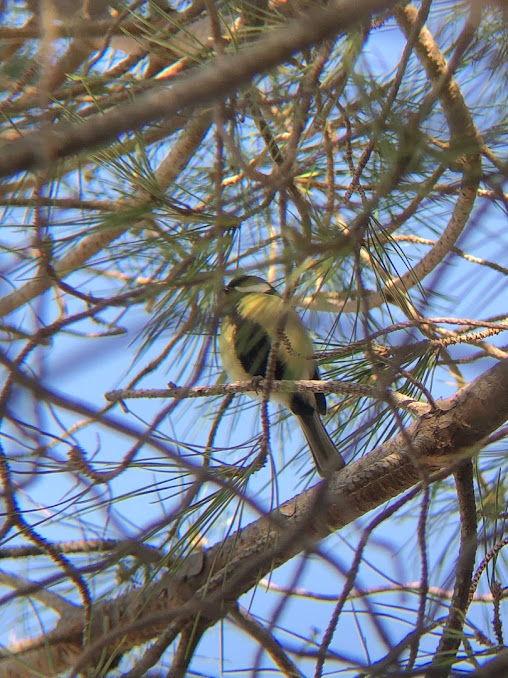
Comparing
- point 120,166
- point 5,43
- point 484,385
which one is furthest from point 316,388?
point 5,43

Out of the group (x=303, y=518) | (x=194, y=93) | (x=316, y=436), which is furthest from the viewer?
(x=316, y=436)

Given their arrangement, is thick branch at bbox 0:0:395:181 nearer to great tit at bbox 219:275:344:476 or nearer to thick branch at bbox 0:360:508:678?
thick branch at bbox 0:360:508:678

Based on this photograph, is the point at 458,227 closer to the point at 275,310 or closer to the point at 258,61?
the point at 275,310

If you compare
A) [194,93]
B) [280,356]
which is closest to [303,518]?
[194,93]

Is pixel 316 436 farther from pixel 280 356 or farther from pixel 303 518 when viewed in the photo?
pixel 303 518

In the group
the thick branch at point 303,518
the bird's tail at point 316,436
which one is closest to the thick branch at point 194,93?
the thick branch at point 303,518

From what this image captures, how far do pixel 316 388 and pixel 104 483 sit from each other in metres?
0.30

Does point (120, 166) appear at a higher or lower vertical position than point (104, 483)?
higher

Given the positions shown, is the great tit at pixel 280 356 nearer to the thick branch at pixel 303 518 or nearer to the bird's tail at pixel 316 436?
the bird's tail at pixel 316 436

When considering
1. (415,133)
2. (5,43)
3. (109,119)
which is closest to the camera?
(109,119)

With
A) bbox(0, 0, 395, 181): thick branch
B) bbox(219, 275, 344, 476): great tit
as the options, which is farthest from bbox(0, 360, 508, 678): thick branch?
bbox(0, 0, 395, 181): thick branch

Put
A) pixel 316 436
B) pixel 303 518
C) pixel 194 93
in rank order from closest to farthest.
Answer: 1. pixel 194 93
2. pixel 303 518
3. pixel 316 436

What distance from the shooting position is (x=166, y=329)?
1102 mm

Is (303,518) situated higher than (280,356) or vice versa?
(280,356)
